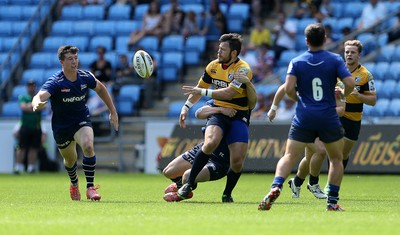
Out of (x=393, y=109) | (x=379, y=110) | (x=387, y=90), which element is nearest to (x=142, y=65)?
(x=379, y=110)

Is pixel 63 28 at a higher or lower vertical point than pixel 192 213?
lower

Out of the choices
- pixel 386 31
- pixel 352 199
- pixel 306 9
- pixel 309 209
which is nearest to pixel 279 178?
pixel 309 209

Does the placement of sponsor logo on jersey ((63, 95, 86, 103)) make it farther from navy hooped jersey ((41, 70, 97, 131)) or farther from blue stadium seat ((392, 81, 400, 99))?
blue stadium seat ((392, 81, 400, 99))

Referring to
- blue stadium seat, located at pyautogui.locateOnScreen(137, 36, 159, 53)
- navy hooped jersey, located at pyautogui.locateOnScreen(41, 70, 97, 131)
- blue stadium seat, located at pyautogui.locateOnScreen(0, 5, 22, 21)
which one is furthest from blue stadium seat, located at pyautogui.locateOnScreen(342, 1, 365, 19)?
navy hooped jersey, located at pyautogui.locateOnScreen(41, 70, 97, 131)

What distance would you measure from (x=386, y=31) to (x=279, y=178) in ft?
49.9

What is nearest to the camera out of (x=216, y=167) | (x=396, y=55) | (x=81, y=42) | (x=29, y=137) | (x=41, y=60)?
(x=216, y=167)

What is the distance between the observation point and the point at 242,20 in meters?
29.9

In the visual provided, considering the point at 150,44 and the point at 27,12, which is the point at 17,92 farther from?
the point at 150,44

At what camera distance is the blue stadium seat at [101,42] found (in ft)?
101

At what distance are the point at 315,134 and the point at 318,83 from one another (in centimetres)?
60

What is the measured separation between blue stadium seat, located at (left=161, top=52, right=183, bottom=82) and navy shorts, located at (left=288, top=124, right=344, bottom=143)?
16581mm

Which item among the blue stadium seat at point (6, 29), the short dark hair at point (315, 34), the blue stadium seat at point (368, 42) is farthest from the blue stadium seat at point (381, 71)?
the short dark hair at point (315, 34)

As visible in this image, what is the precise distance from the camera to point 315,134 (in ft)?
41.5

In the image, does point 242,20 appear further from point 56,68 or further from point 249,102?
point 249,102
